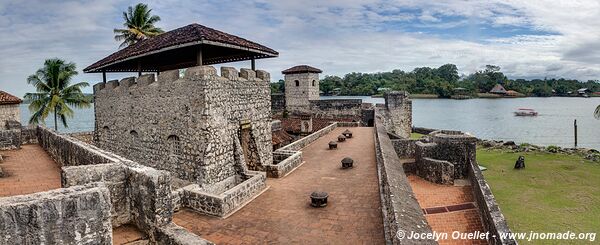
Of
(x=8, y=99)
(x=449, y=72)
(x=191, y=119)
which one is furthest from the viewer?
(x=449, y=72)

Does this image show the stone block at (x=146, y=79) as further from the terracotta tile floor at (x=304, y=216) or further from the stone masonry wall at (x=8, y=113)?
the stone masonry wall at (x=8, y=113)

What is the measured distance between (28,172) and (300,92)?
29.1 metres

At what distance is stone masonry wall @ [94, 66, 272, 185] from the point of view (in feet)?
36.0

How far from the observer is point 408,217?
682 cm

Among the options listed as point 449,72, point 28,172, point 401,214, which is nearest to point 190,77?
point 28,172

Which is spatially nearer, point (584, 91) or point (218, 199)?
point (218, 199)

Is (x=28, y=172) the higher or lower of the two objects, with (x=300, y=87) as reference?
lower

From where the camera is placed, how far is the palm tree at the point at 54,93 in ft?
94.6

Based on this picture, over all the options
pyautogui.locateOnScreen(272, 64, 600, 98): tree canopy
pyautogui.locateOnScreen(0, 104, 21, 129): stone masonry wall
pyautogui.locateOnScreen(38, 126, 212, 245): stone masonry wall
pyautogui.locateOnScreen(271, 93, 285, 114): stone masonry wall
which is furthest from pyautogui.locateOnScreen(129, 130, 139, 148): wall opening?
pyautogui.locateOnScreen(272, 64, 600, 98): tree canopy

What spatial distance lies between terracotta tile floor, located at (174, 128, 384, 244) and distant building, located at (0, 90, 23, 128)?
67.7 feet

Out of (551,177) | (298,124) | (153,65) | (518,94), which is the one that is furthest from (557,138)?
(518,94)

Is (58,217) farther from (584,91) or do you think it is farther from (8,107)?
(584,91)

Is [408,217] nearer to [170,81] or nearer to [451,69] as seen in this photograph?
[170,81]

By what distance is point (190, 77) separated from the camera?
1097cm
